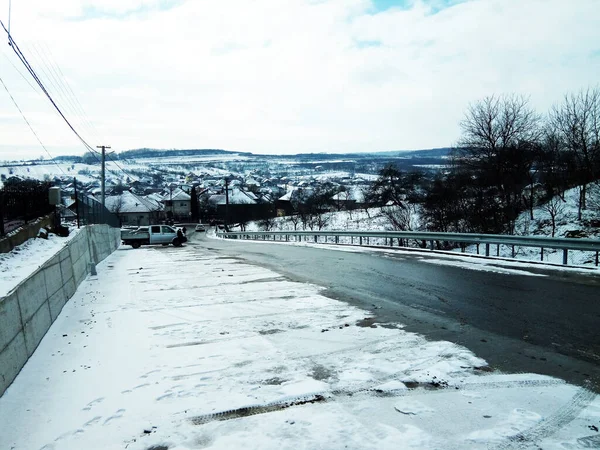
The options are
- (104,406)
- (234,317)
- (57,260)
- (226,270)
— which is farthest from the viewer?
(226,270)

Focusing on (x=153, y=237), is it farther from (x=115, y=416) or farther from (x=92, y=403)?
(x=115, y=416)

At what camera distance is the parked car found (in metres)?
32.8

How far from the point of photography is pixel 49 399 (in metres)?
4.50

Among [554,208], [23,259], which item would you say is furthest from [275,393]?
[554,208]

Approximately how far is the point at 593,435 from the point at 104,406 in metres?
4.19

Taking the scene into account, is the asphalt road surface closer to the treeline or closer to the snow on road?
the snow on road

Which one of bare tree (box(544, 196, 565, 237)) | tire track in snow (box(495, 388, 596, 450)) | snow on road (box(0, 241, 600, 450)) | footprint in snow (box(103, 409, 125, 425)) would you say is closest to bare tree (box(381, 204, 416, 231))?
bare tree (box(544, 196, 565, 237))

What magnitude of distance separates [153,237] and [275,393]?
32.0m

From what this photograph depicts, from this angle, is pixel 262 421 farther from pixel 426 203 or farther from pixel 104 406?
pixel 426 203

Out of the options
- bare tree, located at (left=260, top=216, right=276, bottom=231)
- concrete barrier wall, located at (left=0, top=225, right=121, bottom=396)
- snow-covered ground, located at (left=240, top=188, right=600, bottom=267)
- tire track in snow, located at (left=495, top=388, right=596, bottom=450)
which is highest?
concrete barrier wall, located at (left=0, top=225, right=121, bottom=396)

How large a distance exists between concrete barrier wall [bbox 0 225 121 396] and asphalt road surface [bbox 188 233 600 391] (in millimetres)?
4959

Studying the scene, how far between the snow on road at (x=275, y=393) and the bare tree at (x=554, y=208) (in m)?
32.9

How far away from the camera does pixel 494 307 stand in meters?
7.50

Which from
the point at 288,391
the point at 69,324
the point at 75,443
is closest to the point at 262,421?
the point at 288,391
